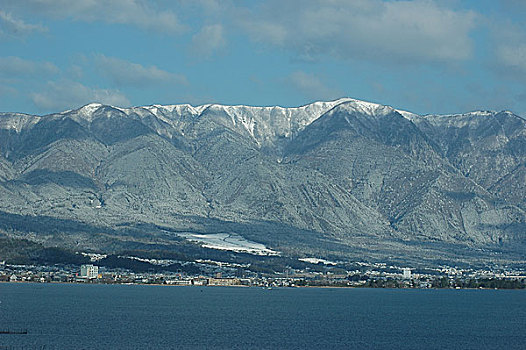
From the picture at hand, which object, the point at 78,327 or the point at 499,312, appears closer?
the point at 78,327

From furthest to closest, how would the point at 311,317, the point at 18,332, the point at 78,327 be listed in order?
the point at 311,317
the point at 78,327
the point at 18,332

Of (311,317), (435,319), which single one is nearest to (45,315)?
(311,317)

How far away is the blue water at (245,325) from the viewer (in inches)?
4828

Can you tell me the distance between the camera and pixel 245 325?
14600 cm

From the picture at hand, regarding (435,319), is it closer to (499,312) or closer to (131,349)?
(499,312)

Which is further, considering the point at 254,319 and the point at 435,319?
the point at 435,319

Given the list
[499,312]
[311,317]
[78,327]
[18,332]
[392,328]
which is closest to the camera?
[18,332]

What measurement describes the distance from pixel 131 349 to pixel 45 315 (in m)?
41.4

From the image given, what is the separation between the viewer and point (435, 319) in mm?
167625

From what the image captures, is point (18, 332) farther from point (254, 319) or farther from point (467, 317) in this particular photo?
point (467, 317)

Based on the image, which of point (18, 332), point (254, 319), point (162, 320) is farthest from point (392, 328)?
point (18, 332)

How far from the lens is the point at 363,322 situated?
157625 millimetres

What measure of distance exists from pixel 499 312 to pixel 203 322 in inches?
2465

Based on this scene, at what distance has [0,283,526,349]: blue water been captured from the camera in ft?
402
